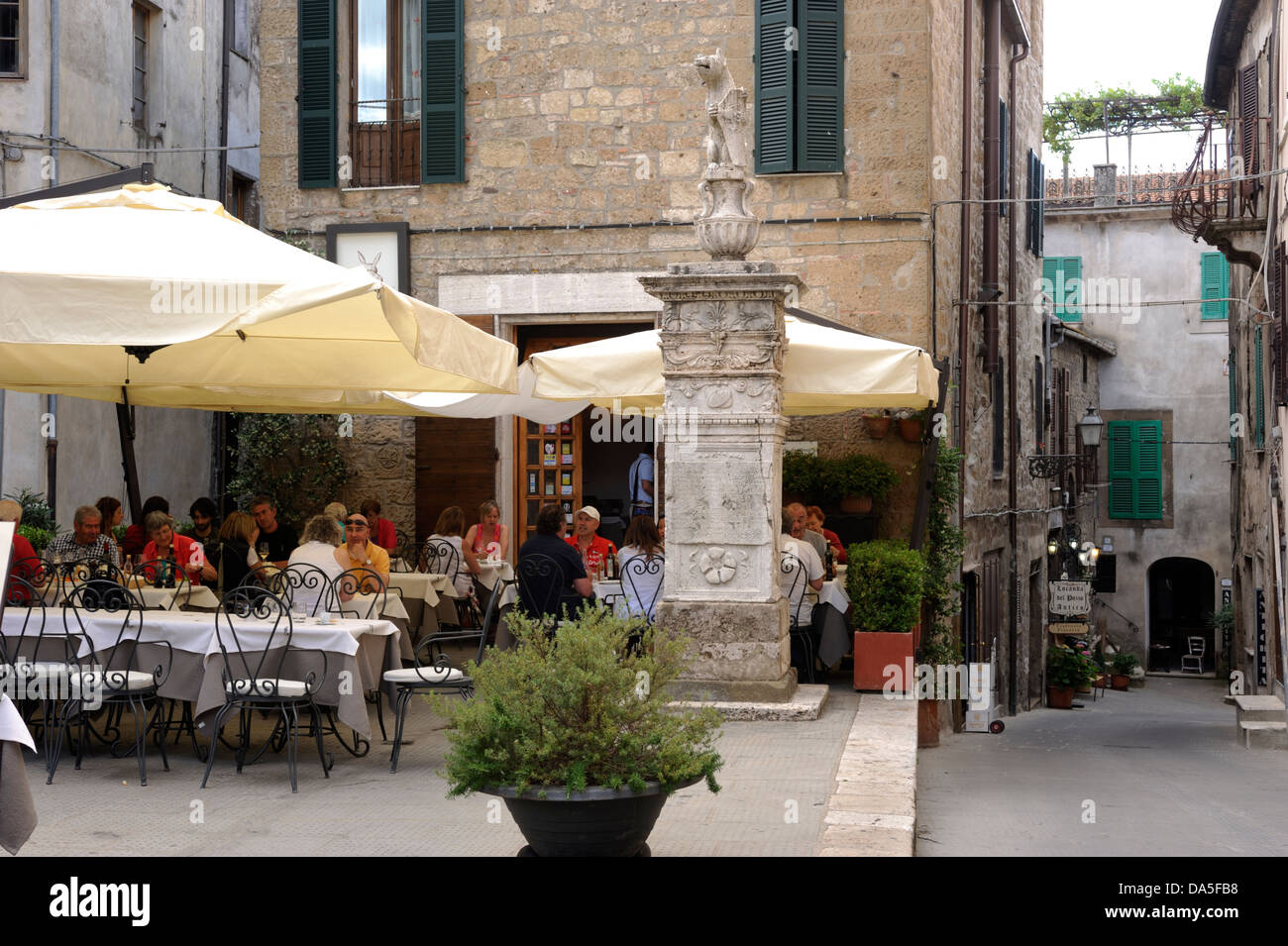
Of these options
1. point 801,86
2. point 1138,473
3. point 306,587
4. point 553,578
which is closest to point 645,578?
point 553,578

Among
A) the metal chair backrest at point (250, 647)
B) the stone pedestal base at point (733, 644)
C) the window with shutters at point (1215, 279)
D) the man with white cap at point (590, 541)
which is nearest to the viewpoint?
the metal chair backrest at point (250, 647)

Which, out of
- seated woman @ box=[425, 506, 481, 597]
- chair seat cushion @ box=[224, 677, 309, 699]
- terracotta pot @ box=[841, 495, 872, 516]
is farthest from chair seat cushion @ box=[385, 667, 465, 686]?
terracotta pot @ box=[841, 495, 872, 516]

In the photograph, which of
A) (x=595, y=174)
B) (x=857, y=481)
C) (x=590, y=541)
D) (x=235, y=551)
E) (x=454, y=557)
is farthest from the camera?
(x=595, y=174)

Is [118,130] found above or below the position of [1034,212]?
above

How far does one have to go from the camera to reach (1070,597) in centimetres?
2214

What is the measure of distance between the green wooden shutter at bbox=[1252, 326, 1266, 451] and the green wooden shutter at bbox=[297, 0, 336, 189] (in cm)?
1105

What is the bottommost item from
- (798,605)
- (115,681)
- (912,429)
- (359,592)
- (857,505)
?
(115,681)

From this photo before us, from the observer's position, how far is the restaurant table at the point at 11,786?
3.79m

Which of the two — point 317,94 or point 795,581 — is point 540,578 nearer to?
point 795,581

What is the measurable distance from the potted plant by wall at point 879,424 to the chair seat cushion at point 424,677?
6218 millimetres

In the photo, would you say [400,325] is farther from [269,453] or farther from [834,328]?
[269,453]

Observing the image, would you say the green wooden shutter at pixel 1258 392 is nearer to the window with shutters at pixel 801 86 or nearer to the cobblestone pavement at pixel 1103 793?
the cobblestone pavement at pixel 1103 793

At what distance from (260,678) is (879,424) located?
7003 millimetres

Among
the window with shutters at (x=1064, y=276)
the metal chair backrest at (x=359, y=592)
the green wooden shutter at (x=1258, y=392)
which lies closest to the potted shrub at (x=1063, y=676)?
the green wooden shutter at (x=1258, y=392)
